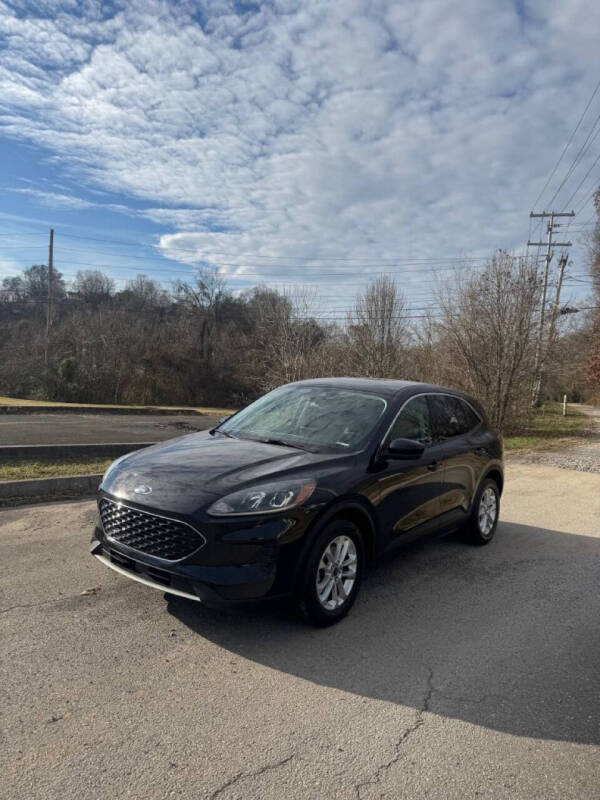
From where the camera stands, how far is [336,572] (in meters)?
3.91

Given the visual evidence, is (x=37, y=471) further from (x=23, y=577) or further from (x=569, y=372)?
(x=569, y=372)

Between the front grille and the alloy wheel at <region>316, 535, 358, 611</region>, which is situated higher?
the front grille

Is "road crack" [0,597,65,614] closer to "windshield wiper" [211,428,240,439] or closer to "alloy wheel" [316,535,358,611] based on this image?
"windshield wiper" [211,428,240,439]

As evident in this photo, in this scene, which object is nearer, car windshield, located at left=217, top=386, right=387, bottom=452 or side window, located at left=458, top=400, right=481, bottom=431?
car windshield, located at left=217, top=386, right=387, bottom=452

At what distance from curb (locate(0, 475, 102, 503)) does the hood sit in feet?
11.4

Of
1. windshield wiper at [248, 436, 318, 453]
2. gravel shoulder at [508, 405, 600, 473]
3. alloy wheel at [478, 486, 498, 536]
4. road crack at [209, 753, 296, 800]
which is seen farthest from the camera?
gravel shoulder at [508, 405, 600, 473]

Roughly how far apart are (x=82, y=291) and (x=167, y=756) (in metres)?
65.5

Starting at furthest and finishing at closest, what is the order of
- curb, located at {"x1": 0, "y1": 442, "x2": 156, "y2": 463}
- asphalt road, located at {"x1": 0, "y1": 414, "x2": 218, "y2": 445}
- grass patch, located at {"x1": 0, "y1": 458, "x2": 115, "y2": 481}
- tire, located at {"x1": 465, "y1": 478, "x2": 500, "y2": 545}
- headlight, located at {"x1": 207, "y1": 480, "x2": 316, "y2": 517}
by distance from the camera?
asphalt road, located at {"x1": 0, "y1": 414, "x2": 218, "y2": 445} < curb, located at {"x1": 0, "y1": 442, "x2": 156, "y2": 463} < grass patch, located at {"x1": 0, "y1": 458, "x2": 115, "y2": 481} < tire, located at {"x1": 465, "y1": 478, "x2": 500, "y2": 545} < headlight, located at {"x1": 207, "y1": 480, "x2": 316, "y2": 517}

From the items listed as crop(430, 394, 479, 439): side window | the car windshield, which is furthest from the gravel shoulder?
the car windshield

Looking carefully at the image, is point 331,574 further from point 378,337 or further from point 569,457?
point 378,337

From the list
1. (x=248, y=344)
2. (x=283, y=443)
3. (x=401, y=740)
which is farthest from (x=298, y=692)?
(x=248, y=344)

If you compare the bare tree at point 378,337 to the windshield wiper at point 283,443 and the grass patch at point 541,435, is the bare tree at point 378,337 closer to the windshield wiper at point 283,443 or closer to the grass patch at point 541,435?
the grass patch at point 541,435

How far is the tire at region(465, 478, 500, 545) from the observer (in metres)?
5.85

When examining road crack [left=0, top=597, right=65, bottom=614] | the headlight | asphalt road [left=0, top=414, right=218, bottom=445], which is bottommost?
asphalt road [left=0, top=414, right=218, bottom=445]
